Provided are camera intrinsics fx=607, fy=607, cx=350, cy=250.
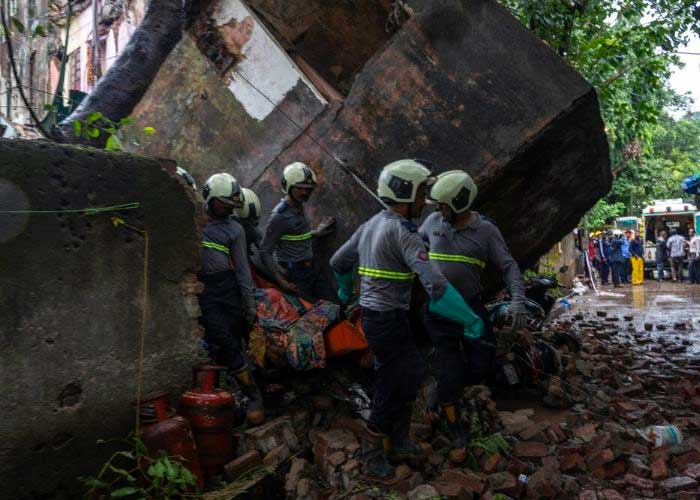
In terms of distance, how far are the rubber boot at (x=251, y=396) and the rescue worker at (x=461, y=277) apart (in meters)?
1.28

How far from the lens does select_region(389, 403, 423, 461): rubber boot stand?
12.9ft

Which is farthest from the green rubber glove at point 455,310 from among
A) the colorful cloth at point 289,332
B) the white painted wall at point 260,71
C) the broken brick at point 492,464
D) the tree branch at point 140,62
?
the tree branch at point 140,62

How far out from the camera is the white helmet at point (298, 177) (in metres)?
5.30

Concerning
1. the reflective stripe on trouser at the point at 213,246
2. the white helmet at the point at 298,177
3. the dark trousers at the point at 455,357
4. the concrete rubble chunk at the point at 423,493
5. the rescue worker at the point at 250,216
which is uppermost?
the white helmet at the point at 298,177

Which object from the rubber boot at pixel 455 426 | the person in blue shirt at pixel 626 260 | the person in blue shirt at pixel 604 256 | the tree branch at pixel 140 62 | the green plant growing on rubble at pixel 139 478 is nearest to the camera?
the green plant growing on rubble at pixel 139 478

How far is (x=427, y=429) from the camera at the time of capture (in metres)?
4.39

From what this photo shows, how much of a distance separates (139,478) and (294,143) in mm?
3493

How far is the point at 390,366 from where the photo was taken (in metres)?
3.76

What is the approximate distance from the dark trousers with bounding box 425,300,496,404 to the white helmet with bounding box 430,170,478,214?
73cm

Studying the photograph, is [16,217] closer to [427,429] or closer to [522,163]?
[427,429]

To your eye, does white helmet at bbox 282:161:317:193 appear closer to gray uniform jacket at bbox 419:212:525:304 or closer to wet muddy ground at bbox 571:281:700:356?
gray uniform jacket at bbox 419:212:525:304

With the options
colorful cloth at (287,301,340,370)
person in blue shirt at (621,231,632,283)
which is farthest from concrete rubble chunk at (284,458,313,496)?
person in blue shirt at (621,231,632,283)

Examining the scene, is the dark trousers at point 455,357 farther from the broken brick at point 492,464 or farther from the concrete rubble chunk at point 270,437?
the concrete rubble chunk at point 270,437

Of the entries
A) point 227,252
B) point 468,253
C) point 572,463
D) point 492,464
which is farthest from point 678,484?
point 227,252
